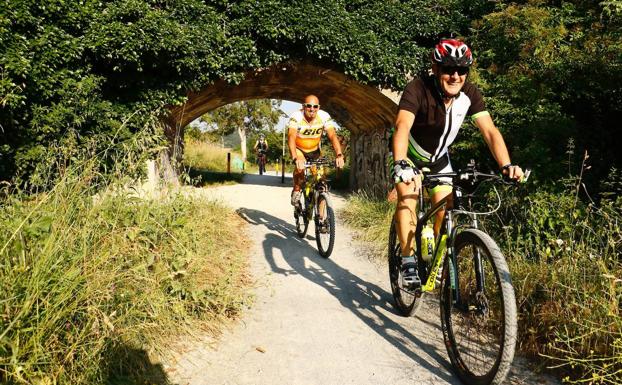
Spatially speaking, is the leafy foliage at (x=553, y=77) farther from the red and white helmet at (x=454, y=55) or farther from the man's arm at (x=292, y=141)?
the man's arm at (x=292, y=141)

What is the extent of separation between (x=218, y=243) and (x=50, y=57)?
482 cm

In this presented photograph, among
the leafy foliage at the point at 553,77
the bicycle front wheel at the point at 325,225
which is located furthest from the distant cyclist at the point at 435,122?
the leafy foliage at the point at 553,77

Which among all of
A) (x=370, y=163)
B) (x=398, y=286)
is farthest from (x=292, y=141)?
(x=370, y=163)

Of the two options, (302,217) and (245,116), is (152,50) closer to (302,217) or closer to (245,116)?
(302,217)

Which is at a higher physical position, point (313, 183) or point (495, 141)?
point (495, 141)

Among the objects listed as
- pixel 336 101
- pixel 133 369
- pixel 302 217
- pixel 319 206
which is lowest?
pixel 133 369

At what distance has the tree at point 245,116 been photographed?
33281 mm

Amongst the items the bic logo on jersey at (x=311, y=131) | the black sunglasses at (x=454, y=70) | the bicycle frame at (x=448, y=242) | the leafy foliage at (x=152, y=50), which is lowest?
the bicycle frame at (x=448, y=242)

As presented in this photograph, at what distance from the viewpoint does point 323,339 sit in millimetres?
3195

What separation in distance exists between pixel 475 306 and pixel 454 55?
182cm

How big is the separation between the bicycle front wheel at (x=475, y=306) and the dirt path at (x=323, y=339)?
0.20m

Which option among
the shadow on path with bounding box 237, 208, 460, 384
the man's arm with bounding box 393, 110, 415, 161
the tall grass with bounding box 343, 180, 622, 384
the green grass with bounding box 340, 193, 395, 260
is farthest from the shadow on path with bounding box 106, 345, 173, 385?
the green grass with bounding box 340, 193, 395, 260

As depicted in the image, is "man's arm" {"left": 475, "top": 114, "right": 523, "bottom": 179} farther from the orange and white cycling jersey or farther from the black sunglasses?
the orange and white cycling jersey

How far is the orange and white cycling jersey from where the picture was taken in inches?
235
